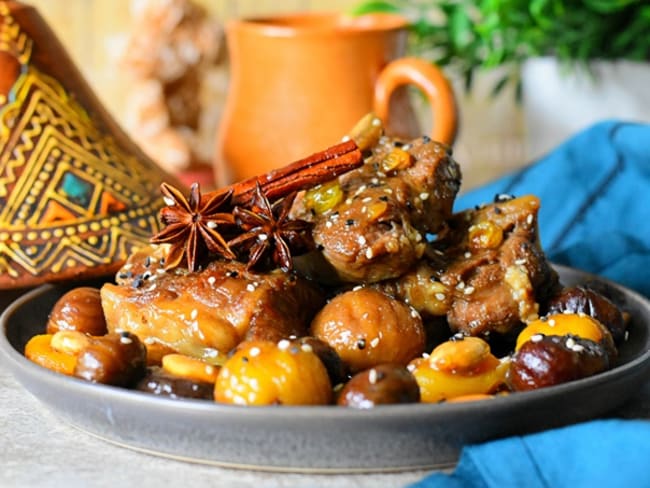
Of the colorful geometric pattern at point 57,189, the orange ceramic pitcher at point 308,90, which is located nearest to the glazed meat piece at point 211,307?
the colorful geometric pattern at point 57,189

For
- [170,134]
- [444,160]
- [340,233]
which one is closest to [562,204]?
[444,160]

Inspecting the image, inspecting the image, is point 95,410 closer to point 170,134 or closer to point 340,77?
point 340,77

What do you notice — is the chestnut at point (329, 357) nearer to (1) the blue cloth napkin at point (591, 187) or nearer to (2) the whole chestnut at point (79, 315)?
(2) the whole chestnut at point (79, 315)

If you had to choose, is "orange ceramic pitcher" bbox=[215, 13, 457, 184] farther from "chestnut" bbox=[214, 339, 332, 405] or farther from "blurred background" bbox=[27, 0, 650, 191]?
"chestnut" bbox=[214, 339, 332, 405]

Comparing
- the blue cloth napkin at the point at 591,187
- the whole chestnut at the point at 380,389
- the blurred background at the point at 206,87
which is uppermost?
the blurred background at the point at 206,87

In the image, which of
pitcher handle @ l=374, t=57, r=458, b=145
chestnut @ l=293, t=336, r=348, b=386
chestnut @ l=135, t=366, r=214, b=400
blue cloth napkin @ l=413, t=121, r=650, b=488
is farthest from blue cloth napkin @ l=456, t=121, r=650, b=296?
chestnut @ l=135, t=366, r=214, b=400

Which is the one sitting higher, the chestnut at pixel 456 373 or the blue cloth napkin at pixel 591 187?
the blue cloth napkin at pixel 591 187

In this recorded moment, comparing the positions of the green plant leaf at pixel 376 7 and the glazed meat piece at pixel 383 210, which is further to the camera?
the green plant leaf at pixel 376 7

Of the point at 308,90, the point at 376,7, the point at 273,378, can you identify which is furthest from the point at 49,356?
the point at 376,7
